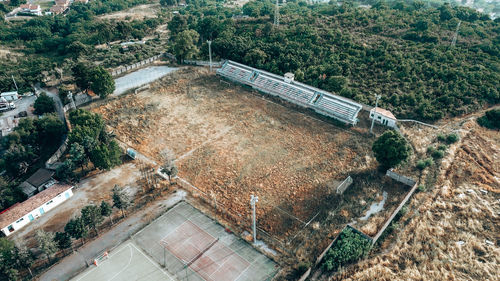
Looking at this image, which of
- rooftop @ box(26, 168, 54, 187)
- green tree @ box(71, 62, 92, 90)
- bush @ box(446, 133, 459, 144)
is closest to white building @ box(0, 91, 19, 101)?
green tree @ box(71, 62, 92, 90)

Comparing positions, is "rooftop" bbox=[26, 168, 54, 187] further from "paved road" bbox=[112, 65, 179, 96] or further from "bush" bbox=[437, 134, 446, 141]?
"bush" bbox=[437, 134, 446, 141]

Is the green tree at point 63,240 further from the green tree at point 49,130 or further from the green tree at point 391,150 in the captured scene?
the green tree at point 391,150

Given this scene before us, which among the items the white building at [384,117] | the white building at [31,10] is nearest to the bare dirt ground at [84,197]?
the white building at [384,117]

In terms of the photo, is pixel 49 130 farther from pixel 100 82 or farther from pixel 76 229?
pixel 76 229

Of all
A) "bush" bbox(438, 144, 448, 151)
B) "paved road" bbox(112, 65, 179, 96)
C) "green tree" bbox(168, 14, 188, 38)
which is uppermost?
"green tree" bbox(168, 14, 188, 38)

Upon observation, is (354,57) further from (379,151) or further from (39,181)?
(39,181)

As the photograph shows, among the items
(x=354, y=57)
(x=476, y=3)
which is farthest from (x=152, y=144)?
(x=476, y=3)

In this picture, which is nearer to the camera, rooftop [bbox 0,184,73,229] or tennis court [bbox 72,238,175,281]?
tennis court [bbox 72,238,175,281]

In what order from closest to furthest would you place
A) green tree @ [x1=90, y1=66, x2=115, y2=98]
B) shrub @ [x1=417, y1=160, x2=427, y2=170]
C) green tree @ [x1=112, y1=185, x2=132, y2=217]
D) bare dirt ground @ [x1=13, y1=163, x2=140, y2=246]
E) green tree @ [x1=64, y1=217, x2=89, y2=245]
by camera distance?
green tree @ [x1=64, y1=217, x2=89, y2=245]
bare dirt ground @ [x1=13, y1=163, x2=140, y2=246]
green tree @ [x1=112, y1=185, x2=132, y2=217]
shrub @ [x1=417, y1=160, x2=427, y2=170]
green tree @ [x1=90, y1=66, x2=115, y2=98]
